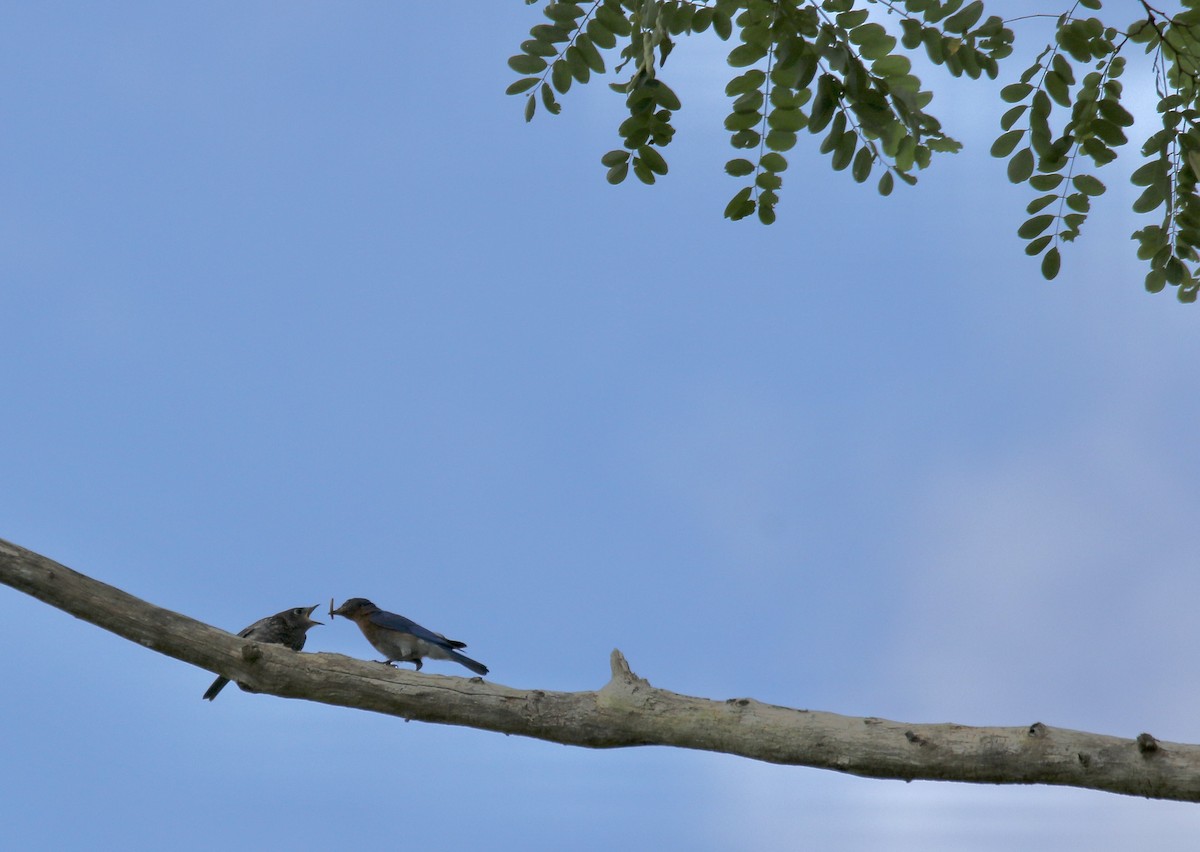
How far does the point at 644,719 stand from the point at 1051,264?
3.01 m

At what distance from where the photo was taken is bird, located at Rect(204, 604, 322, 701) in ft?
23.9

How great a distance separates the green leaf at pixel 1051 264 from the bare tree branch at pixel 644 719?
2315 mm

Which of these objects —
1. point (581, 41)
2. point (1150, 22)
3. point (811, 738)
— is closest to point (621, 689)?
point (811, 738)

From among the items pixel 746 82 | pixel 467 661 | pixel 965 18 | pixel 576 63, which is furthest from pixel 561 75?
pixel 467 661

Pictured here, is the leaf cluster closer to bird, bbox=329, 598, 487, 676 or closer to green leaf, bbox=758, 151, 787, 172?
green leaf, bbox=758, 151, 787, 172

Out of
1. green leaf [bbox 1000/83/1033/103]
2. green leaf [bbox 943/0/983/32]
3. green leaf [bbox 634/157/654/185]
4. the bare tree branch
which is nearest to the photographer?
the bare tree branch

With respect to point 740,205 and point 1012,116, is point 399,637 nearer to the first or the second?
point 740,205

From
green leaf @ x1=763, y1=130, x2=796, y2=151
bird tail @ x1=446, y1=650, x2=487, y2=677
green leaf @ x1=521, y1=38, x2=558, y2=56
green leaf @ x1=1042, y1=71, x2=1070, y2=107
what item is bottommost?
bird tail @ x1=446, y1=650, x2=487, y2=677

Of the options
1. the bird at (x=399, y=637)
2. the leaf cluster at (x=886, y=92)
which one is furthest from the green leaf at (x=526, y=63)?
the bird at (x=399, y=637)

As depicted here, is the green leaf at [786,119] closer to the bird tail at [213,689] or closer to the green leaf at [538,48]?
the green leaf at [538,48]

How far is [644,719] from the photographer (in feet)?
15.1

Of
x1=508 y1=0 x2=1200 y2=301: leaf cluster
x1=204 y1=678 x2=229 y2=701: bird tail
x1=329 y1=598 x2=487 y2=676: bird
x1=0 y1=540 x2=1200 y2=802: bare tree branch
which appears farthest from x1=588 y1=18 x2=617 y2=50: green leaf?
x1=204 y1=678 x2=229 y2=701: bird tail

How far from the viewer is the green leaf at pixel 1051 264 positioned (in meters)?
5.45

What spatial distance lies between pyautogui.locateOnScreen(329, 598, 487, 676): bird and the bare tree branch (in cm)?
235
